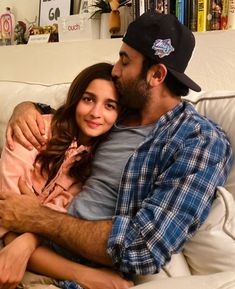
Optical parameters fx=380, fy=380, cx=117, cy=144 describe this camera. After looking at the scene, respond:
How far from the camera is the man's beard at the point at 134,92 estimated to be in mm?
1337

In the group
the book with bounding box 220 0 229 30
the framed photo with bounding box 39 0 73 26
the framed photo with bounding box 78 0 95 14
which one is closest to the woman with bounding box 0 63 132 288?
the book with bounding box 220 0 229 30

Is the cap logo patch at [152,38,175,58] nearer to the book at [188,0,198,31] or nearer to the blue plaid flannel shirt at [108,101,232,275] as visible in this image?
the blue plaid flannel shirt at [108,101,232,275]

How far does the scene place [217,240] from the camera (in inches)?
41.4

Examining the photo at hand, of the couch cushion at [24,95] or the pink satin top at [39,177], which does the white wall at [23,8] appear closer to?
the couch cushion at [24,95]

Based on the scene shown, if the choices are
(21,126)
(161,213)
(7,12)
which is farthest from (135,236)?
(7,12)

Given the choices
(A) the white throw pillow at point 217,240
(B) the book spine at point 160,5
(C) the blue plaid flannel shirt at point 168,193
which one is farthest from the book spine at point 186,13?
(A) the white throw pillow at point 217,240

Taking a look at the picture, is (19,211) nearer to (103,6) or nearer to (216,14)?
(216,14)

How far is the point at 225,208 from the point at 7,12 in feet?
7.18

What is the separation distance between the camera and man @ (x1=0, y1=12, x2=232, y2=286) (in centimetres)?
104

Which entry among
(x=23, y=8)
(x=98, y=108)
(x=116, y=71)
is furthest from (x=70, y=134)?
(x=23, y=8)

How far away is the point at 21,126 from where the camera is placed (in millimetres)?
1436

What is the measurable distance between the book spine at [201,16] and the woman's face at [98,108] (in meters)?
0.59

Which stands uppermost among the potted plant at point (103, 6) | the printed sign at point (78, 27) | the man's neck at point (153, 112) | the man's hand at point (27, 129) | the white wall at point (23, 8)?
the white wall at point (23, 8)

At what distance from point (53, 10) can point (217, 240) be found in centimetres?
188
